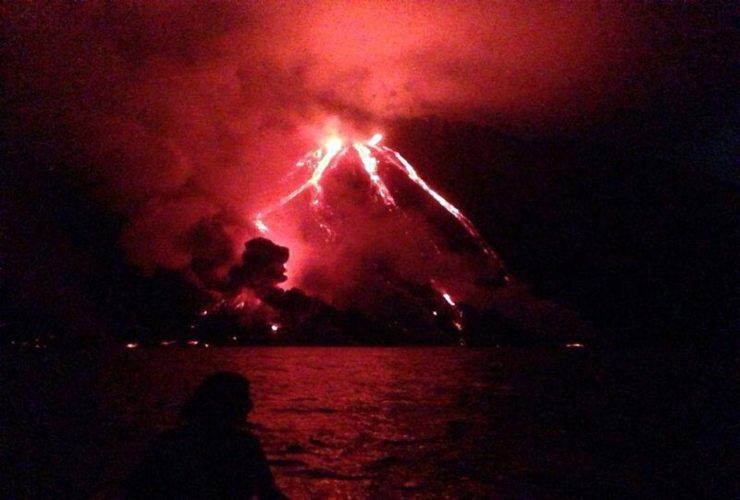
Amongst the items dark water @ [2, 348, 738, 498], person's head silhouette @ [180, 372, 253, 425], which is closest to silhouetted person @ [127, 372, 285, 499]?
person's head silhouette @ [180, 372, 253, 425]

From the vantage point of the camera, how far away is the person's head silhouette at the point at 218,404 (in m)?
4.76

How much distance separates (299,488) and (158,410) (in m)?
15.4

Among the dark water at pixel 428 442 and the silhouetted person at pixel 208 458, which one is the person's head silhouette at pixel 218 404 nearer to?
the silhouetted person at pixel 208 458

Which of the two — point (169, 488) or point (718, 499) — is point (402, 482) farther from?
point (169, 488)

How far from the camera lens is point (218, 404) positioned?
15.6 ft

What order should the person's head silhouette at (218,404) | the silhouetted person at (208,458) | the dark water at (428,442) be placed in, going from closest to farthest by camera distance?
the silhouetted person at (208,458) < the person's head silhouette at (218,404) < the dark water at (428,442)

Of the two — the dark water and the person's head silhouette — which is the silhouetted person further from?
the dark water

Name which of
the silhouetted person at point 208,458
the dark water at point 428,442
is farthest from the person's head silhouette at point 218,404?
the dark water at point 428,442

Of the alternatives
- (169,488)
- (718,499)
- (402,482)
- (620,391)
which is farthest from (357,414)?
(169,488)

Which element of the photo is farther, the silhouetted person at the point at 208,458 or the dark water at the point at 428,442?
the dark water at the point at 428,442

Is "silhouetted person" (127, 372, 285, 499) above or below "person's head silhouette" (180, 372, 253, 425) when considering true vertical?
below

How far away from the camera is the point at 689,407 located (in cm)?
2869

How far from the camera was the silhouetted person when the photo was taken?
4.54 meters

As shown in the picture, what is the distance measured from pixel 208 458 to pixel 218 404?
35cm
